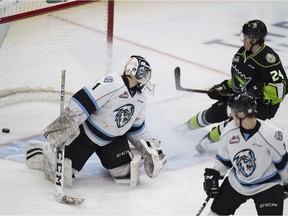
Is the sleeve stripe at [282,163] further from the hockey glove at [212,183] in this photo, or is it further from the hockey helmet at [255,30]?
the hockey helmet at [255,30]

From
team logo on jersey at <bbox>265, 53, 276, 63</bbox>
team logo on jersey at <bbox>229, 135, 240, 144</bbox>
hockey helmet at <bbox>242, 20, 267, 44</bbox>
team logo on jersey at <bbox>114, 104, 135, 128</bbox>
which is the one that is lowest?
team logo on jersey at <bbox>114, 104, 135, 128</bbox>

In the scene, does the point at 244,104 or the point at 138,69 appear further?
the point at 138,69

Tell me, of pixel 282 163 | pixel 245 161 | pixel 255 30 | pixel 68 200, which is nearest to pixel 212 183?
pixel 245 161

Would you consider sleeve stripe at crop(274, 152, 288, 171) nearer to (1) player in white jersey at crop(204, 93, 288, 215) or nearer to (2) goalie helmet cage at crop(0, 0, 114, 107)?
(1) player in white jersey at crop(204, 93, 288, 215)

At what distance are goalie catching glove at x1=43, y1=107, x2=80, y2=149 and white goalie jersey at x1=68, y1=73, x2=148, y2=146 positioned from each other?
41 mm

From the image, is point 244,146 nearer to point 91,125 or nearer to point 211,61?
point 91,125

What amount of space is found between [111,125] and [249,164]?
1011mm

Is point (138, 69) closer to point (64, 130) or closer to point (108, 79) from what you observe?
point (108, 79)

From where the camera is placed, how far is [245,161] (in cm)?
Result: 345

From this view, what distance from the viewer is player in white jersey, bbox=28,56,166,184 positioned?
4.15m

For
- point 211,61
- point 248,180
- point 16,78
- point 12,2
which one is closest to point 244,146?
point 248,180

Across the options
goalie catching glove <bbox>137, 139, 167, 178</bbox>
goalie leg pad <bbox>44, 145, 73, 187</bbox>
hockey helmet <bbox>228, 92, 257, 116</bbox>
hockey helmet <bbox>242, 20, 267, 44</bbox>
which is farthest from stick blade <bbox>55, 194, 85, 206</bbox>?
hockey helmet <bbox>242, 20, 267, 44</bbox>

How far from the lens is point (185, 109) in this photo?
221 inches

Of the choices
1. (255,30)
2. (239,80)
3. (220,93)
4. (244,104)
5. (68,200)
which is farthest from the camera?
(220,93)
